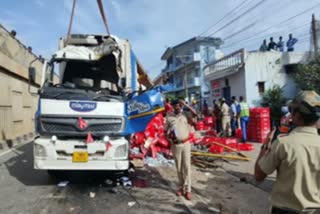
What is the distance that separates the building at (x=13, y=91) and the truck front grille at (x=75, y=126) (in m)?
7.23

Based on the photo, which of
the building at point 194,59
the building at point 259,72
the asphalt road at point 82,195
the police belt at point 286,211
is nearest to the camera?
the police belt at point 286,211

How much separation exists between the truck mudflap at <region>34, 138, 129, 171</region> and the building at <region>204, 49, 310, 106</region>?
16.3 m

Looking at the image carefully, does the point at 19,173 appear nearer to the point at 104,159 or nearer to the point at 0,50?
the point at 104,159

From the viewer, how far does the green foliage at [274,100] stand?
20.8m

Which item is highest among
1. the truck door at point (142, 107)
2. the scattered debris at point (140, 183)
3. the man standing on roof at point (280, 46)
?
the man standing on roof at point (280, 46)

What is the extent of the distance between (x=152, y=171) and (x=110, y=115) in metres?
2.52

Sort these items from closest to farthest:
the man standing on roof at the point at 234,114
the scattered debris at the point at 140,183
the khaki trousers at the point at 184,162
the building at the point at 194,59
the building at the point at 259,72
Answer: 1. the khaki trousers at the point at 184,162
2. the scattered debris at the point at 140,183
3. the man standing on roof at the point at 234,114
4. the building at the point at 259,72
5. the building at the point at 194,59

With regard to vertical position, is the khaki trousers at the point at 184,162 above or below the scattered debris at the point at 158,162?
above

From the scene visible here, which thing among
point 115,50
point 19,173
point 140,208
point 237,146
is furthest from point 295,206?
point 237,146

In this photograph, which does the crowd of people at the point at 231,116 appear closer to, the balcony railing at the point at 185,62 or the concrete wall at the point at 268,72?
the concrete wall at the point at 268,72

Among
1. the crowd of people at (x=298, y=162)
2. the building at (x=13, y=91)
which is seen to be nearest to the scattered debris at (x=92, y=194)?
the crowd of people at (x=298, y=162)

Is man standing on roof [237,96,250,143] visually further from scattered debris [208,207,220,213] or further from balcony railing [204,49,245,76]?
balcony railing [204,49,245,76]

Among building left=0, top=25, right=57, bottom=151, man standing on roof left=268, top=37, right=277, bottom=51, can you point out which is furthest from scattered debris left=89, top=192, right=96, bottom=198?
man standing on roof left=268, top=37, right=277, bottom=51

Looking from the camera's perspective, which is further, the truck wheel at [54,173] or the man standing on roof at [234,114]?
the man standing on roof at [234,114]
